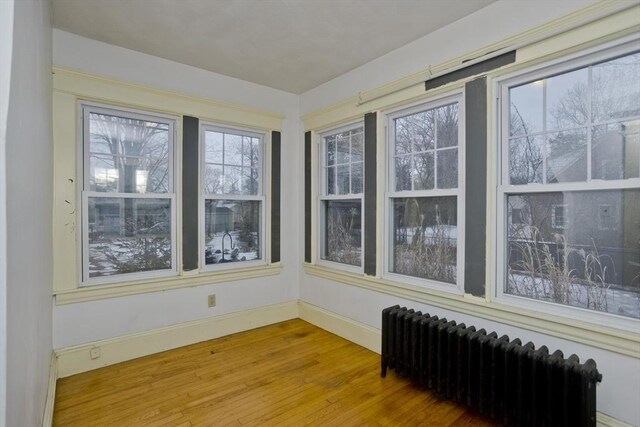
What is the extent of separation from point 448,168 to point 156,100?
270 cm

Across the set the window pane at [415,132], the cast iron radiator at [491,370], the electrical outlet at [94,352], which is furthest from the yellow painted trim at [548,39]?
the electrical outlet at [94,352]

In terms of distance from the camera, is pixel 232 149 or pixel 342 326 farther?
pixel 232 149

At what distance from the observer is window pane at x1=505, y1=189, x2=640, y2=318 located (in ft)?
5.88

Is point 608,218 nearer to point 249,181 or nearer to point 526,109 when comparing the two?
point 526,109

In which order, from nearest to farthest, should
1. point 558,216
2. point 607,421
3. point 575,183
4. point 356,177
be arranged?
point 607,421 → point 575,183 → point 558,216 → point 356,177

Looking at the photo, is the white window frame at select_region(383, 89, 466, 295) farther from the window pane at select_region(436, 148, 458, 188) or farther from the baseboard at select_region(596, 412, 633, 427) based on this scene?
the baseboard at select_region(596, 412, 633, 427)

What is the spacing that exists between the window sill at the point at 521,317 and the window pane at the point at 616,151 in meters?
0.86

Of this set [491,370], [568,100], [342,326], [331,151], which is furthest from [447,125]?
[342,326]

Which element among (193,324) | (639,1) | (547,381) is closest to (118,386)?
(193,324)

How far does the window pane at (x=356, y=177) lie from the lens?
339cm

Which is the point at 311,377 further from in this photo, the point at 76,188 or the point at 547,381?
the point at 76,188

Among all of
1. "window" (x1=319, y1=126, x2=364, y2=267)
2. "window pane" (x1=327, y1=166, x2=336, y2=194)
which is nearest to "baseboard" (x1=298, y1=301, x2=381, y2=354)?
"window" (x1=319, y1=126, x2=364, y2=267)

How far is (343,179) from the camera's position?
361 centimetres

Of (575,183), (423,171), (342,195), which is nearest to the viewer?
(575,183)
